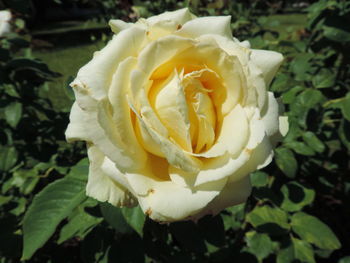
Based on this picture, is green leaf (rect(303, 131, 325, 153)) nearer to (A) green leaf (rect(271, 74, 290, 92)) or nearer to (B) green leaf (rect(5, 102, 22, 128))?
(A) green leaf (rect(271, 74, 290, 92))

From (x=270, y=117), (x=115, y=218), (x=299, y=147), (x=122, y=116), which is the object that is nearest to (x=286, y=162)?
(x=299, y=147)

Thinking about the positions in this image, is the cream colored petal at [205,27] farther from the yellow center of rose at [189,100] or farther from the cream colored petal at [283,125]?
the cream colored petal at [283,125]

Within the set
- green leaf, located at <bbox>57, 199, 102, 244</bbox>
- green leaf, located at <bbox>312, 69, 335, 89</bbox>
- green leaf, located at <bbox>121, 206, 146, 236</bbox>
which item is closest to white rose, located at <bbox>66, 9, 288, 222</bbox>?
green leaf, located at <bbox>121, 206, 146, 236</bbox>

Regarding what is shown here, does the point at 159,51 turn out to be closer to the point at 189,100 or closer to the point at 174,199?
the point at 189,100

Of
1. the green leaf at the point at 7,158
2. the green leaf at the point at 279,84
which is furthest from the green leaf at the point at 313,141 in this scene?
the green leaf at the point at 7,158

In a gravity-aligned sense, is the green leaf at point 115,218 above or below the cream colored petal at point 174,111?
below

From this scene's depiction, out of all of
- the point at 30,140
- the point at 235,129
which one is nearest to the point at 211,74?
the point at 235,129
